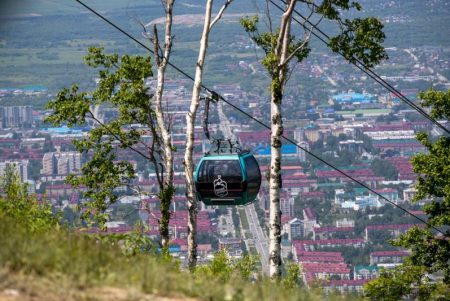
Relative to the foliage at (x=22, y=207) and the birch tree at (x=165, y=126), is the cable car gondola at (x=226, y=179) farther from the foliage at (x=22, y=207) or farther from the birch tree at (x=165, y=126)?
the foliage at (x=22, y=207)

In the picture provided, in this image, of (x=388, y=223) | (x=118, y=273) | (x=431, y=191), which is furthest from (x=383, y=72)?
(x=118, y=273)

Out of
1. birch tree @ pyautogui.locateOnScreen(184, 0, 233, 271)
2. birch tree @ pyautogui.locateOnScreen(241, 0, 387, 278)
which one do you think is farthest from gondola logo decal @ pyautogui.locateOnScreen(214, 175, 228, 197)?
birch tree @ pyautogui.locateOnScreen(241, 0, 387, 278)

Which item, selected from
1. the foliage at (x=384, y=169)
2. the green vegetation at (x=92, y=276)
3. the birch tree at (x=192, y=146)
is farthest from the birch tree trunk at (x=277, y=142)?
the foliage at (x=384, y=169)

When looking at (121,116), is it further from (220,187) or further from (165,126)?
(220,187)

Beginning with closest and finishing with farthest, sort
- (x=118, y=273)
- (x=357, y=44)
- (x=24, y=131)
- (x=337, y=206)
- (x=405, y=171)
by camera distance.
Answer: (x=118, y=273) → (x=357, y=44) → (x=337, y=206) → (x=405, y=171) → (x=24, y=131)

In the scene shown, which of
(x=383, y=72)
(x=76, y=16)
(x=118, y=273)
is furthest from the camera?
(x=76, y=16)

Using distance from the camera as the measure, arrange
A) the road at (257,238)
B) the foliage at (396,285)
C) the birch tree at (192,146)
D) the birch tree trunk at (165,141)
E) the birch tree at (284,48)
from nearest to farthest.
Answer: the birch tree at (284,48), the birch tree trunk at (165,141), the birch tree at (192,146), the foliage at (396,285), the road at (257,238)

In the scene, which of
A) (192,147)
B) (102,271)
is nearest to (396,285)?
(192,147)

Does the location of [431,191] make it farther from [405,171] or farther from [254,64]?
[254,64]
